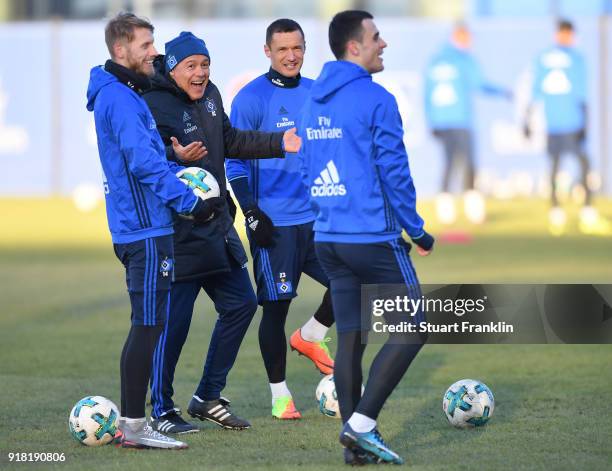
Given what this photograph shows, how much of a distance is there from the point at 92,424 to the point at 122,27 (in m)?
2.07

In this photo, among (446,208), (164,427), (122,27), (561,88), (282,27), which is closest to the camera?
(122,27)

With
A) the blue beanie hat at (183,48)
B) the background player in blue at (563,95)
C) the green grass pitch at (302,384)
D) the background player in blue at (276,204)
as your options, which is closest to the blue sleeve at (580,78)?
the background player in blue at (563,95)

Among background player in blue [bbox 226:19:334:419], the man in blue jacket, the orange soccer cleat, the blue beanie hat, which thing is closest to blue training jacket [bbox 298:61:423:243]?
the man in blue jacket

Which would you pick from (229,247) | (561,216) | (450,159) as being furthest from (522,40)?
(229,247)

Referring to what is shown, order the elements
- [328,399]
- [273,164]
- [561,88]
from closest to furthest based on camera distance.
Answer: [328,399] → [273,164] → [561,88]

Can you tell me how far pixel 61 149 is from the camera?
2622 cm

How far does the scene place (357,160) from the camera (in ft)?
20.2

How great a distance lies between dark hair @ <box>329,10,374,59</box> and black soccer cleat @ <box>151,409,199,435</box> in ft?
7.65

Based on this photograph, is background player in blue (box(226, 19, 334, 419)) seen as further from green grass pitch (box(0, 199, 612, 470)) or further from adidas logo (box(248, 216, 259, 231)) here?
green grass pitch (box(0, 199, 612, 470))

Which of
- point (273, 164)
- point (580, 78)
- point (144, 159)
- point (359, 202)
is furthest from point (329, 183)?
point (580, 78)

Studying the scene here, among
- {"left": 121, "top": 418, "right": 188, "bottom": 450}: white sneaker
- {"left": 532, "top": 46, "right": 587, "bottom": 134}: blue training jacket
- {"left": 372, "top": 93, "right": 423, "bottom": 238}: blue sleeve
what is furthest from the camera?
{"left": 532, "top": 46, "right": 587, "bottom": 134}: blue training jacket

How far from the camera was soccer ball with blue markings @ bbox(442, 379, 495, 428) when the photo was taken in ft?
23.8

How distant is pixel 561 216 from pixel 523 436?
13220mm

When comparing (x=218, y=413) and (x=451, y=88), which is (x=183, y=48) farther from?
(x=451, y=88)
